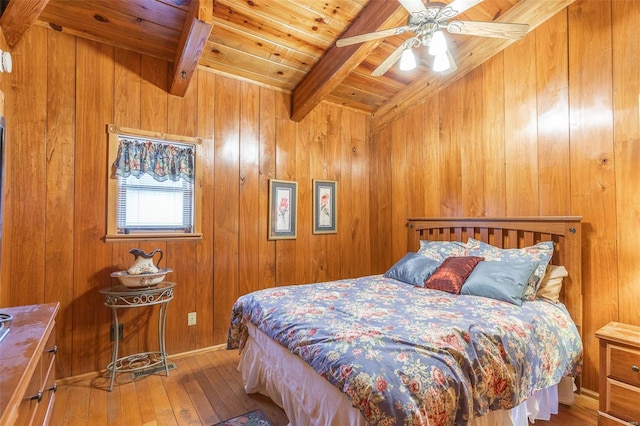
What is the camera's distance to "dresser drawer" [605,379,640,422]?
1.69 m

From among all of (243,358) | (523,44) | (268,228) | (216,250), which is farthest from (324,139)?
(243,358)

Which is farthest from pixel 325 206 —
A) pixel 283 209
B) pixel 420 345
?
pixel 420 345

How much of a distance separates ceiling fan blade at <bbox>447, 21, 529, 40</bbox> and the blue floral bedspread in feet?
5.76

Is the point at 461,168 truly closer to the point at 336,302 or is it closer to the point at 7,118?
the point at 336,302

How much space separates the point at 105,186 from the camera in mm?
2584

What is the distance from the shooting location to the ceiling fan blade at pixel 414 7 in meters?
1.78

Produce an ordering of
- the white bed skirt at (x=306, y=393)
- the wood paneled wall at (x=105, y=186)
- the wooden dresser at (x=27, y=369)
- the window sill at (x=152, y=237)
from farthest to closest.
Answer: the window sill at (x=152, y=237) → the wood paneled wall at (x=105, y=186) → the white bed skirt at (x=306, y=393) → the wooden dresser at (x=27, y=369)

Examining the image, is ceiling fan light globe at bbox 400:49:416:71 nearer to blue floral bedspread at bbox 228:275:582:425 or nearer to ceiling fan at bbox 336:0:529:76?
ceiling fan at bbox 336:0:529:76

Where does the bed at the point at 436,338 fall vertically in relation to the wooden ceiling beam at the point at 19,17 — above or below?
below

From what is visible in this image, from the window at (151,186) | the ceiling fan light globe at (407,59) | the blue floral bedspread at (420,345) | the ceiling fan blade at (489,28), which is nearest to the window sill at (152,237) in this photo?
the window at (151,186)

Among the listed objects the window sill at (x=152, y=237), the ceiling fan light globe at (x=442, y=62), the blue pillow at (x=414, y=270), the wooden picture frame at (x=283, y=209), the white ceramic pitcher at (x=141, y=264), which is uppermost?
the ceiling fan light globe at (x=442, y=62)

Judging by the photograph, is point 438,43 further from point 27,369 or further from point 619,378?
point 27,369

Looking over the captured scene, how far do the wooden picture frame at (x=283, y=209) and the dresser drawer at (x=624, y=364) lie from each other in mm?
2777

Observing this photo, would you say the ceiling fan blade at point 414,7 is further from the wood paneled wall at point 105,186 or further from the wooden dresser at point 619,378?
the wooden dresser at point 619,378
